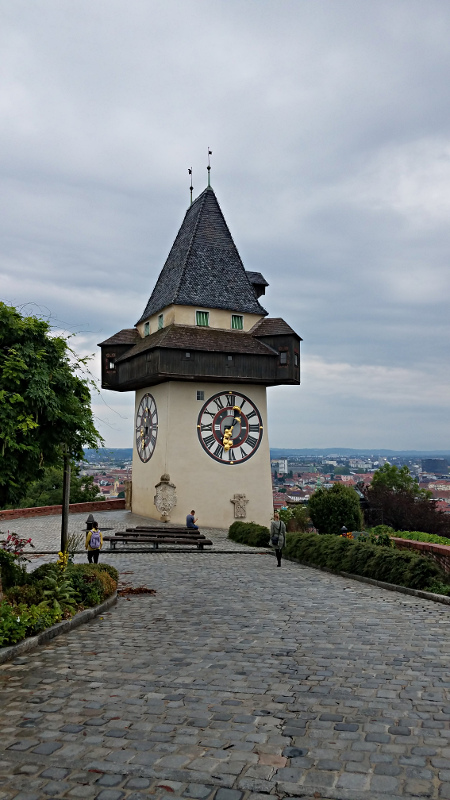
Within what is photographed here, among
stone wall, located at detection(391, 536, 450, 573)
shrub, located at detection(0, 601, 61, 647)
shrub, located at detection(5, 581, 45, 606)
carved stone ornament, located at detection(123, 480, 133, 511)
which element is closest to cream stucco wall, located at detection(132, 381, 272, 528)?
carved stone ornament, located at detection(123, 480, 133, 511)

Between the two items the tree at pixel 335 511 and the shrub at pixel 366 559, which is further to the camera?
the tree at pixel 335 511

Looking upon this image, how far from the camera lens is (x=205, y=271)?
103 feet

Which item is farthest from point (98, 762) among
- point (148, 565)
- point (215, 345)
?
point (215, 345)

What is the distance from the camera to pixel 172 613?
10.3 metres

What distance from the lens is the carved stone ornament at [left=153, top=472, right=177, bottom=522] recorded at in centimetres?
2811

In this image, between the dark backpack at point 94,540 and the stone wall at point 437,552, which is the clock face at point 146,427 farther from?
the stone wall at point 437,552

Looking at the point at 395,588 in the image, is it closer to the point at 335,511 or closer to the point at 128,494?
the point at 335,511

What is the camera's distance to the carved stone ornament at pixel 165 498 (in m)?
28.1

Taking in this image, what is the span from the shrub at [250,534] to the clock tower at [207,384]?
10.8 feet

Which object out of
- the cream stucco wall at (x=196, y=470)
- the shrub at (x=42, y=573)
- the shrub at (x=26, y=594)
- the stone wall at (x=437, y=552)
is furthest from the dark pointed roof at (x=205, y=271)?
the shrub at (x=26, y=594)

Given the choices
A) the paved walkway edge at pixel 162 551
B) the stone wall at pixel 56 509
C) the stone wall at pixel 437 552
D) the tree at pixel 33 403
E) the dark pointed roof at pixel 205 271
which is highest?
the dark pointed roof at pixel 205 271

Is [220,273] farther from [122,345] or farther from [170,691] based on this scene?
[170,691]

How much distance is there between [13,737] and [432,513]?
154 ft

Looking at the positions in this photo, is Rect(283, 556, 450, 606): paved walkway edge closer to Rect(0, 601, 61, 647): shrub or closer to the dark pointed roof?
Rect(0, 601, 61, 647): shrub
